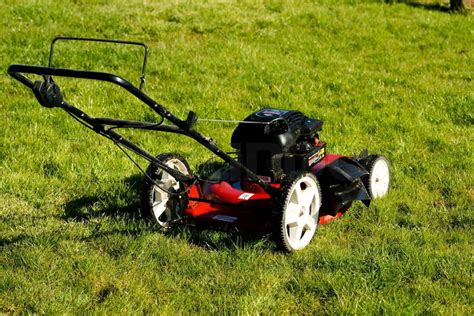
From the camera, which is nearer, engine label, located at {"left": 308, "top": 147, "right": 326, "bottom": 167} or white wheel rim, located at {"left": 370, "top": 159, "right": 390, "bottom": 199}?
engine label, located at {"left": 308, "top": 147, "right": 326, "bottom": 167}

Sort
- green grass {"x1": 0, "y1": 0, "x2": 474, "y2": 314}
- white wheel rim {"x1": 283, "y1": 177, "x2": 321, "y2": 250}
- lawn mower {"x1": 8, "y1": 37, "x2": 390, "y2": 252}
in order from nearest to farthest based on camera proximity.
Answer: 1. green grass {"x1": 0, "y1": 0, "x2": 474, "y2": 314}
2. white wheel rim {"x1": 283, "y1": 177, "x2": 321, "y2": 250}
3. lawn mower {"x1": 8, "y1": 37, "x2": 390, "y2": 252}

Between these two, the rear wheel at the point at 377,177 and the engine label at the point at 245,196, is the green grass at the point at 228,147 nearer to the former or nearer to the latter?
the rear wheel at the point at 377,177

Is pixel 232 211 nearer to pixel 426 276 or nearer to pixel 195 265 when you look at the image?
pixel 195 265

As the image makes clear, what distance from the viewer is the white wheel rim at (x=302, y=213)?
5.74 metres

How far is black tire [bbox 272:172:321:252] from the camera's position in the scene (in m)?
5.57

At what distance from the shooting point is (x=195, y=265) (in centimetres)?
546

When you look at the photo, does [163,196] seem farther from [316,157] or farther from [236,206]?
[316,157]

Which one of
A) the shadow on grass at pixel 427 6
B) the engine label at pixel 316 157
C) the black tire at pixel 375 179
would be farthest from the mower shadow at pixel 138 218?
the shadow on grass at pixel 427 6

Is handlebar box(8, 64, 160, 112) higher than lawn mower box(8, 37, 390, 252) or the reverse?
higher

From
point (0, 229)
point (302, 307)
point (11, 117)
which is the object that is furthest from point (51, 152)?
point (302, 307)

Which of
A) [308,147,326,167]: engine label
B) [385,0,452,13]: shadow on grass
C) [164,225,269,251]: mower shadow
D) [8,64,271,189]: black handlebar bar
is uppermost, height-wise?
[385,0,452,13]: shadow on grass

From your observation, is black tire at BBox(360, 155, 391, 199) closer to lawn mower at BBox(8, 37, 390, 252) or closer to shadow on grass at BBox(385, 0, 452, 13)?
lawn mower at BBox(8, 37, 390, 252)

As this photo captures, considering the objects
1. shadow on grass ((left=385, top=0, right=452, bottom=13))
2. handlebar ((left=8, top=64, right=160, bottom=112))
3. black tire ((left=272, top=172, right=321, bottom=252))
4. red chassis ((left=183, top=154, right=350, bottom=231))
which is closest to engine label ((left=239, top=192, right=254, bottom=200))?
red chassis ((left=183, top=154, right=350, bottom=231))

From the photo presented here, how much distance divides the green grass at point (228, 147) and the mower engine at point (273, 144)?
0.63 meters
